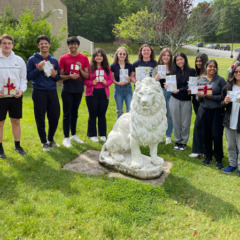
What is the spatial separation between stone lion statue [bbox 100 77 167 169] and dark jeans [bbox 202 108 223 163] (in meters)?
1.00

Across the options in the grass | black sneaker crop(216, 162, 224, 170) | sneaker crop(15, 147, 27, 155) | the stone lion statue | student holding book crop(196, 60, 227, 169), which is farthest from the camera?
sneaker crop(15, 147, 27, 155)

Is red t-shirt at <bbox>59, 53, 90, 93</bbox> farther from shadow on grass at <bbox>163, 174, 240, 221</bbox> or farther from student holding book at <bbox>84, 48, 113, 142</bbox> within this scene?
shadow on grass at <bbox>163, 174, 240, 221</bbox>

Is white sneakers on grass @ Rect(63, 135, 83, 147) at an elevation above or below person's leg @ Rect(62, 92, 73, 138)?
below

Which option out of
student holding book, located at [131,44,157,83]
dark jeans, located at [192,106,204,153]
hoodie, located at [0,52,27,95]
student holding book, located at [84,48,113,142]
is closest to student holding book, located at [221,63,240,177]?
dark jeans, located at [192,106,204,153]

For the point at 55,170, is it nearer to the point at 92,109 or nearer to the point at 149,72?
the point at 92,109

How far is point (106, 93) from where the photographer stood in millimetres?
5297

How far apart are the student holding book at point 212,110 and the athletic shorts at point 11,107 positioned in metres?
3.20

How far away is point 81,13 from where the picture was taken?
2126 inches

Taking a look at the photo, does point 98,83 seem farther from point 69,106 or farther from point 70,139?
point 70,139

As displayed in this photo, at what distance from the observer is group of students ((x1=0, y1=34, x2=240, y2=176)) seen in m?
4.16

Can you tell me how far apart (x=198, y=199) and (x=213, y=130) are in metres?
1.36

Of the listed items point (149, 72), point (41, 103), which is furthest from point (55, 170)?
point (149, 72)

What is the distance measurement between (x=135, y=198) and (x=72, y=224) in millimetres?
934

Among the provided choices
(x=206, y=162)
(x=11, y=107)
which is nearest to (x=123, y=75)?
(x=11, y=107)
